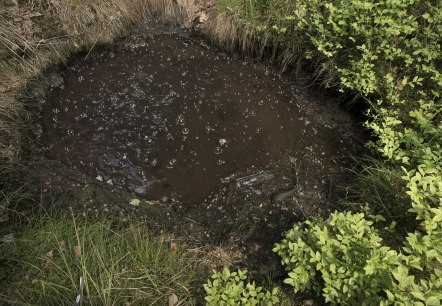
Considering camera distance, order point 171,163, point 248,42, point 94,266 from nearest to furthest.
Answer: point 94,266 < point 171,163 < point 248,42

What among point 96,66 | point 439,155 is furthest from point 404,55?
point 96,66

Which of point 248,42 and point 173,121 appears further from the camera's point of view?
point 248,42

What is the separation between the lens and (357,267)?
226 cm

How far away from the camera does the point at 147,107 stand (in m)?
4.46

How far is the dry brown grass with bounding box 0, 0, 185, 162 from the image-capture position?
375 centimetres

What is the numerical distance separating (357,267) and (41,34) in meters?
4.55

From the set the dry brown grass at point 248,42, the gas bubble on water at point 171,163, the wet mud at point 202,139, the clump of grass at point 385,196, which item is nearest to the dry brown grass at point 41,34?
the wet mud at point 202,139

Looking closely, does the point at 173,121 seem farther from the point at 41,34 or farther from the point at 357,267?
the point at 357,267

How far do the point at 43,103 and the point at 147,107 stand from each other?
4.35ft

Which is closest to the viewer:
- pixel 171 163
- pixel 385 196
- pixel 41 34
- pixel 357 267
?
pixel 357 267

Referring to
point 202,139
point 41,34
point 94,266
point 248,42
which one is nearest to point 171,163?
point 202,139

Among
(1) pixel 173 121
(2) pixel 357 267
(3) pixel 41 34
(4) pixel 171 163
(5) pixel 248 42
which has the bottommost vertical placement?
(4) pixel 171 163

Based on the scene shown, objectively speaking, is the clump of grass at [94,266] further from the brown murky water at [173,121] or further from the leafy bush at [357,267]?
the leafy bush at [357,267]

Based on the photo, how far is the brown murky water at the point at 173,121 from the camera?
3881mm
